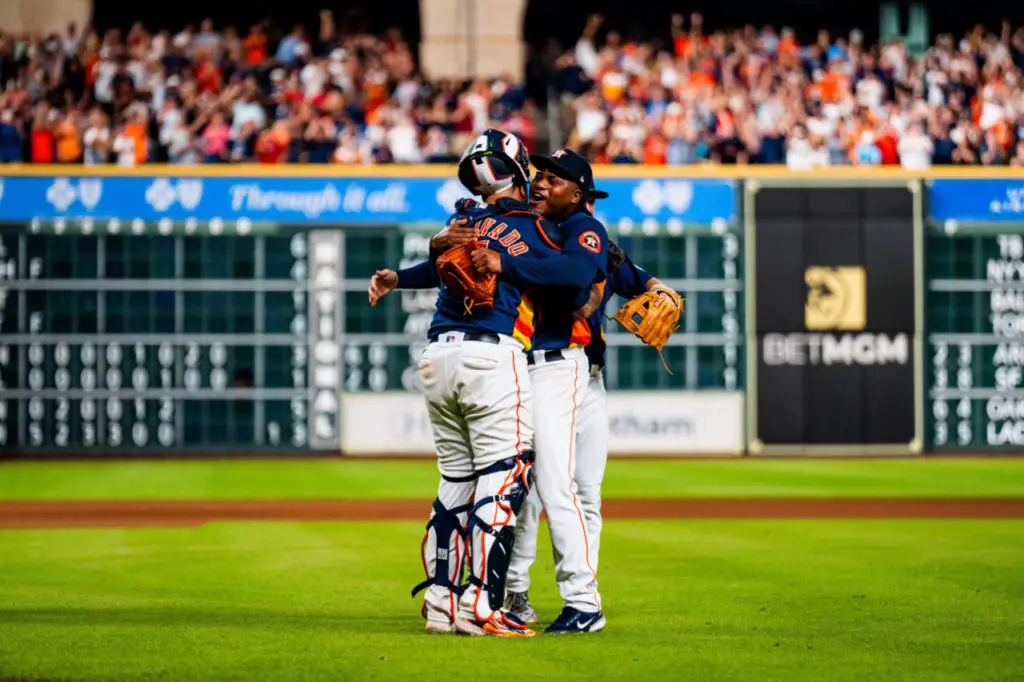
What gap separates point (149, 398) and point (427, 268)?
1484 centimetres

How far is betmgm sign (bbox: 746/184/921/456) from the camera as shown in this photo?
2288cm

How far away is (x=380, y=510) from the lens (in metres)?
15.2

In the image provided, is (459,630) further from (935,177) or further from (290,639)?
(935,177)

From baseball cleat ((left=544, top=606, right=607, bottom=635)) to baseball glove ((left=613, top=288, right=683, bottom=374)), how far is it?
1.21m

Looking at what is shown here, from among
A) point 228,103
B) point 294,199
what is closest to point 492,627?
point 294,199

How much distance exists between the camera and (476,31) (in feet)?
86.9

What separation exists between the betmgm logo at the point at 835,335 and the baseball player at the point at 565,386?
50.9 ft

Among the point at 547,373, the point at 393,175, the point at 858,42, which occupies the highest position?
the point at 858,42

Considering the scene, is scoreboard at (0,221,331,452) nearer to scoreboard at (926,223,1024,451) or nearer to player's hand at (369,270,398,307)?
scoreboard at (926,223,1024,451)

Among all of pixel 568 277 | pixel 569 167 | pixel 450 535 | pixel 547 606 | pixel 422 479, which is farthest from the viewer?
pixel 422 479

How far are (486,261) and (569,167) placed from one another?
26.9 inches

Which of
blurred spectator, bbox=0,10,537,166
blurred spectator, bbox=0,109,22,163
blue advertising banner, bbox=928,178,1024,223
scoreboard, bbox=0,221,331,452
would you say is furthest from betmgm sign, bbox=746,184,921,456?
blurred spectator, bbox=0,109,22,163

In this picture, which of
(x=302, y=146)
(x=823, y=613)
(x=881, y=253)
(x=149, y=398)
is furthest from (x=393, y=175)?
(x=823, y=613)

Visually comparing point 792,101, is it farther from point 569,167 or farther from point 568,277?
point 568,277
